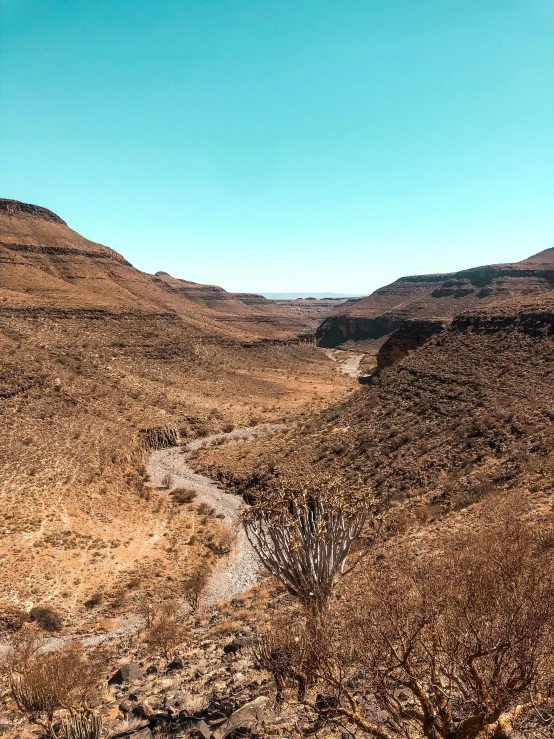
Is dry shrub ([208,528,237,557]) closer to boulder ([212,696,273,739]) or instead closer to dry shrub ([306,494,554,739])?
boulder ([212,696,273,739])

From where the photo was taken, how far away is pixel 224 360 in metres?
59.2

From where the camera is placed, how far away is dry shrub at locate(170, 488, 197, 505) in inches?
995

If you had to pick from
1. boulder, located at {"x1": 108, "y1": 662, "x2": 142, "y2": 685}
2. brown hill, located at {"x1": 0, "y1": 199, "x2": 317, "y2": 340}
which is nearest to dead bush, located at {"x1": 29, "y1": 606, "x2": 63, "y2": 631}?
boulder, located at {"x1": 108, "y1": 662, "x2": 142, "y2": 685}

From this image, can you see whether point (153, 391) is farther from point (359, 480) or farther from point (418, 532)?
point (418, 532)

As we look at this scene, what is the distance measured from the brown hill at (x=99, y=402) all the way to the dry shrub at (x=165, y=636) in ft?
14.2

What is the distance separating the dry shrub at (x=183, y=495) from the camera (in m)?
25.3

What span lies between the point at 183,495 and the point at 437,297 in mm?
112639

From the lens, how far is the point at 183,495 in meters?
25.7

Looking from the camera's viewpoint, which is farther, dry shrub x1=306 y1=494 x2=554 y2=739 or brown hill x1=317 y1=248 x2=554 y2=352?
brown hill x1=317 y1=248 x2=554 y2=352

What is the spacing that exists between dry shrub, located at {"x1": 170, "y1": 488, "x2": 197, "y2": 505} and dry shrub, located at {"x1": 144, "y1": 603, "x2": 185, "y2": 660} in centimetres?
1178

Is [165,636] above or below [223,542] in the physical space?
above

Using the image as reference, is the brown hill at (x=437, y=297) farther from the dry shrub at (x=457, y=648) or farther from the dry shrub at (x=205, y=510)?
the dry shrub at (x=457, y=648)

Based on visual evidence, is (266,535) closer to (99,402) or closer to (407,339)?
(99,402)

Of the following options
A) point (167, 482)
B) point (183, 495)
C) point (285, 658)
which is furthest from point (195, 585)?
point (167, 482)
